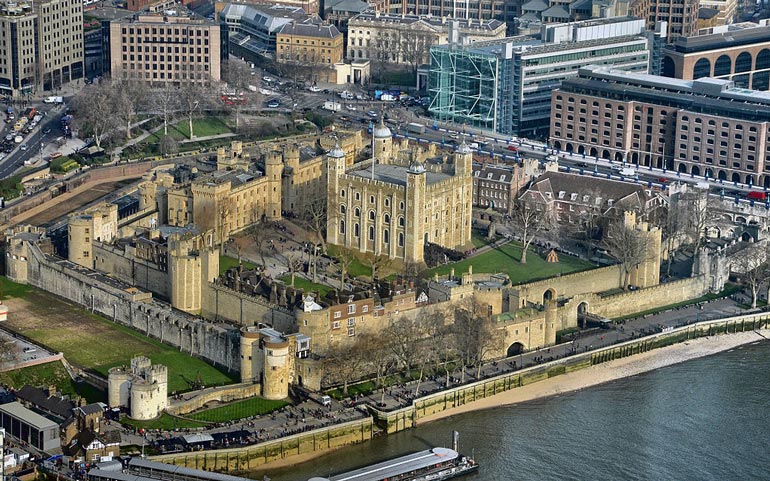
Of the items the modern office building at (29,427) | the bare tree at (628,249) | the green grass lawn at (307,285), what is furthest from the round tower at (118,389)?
the bare tree at (628,249)

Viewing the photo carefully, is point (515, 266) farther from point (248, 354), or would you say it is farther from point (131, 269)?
point (248, 354)

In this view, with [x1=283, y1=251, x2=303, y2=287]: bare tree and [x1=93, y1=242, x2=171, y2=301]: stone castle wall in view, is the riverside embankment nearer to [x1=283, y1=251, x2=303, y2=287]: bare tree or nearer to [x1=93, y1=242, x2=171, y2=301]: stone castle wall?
[x1=283, y1=251, x2=303, y2=287]: bare tree

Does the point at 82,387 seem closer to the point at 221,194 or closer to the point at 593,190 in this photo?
the point at 221,194

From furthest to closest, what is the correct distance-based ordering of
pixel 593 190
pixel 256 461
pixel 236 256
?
pixel 593 190 < pixel 236 256 < pixel 256 461

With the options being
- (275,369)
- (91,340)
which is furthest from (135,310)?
(275,369)

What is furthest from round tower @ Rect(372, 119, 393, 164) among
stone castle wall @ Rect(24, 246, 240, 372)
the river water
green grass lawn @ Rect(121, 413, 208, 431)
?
green grass lawn @ Rect(121, 413, 208, 431)

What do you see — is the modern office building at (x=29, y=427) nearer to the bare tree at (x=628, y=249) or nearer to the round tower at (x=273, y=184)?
the round tower at (x=273, y=184)

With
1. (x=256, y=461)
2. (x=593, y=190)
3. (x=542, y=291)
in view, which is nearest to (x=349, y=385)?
(x=256, y=461)
